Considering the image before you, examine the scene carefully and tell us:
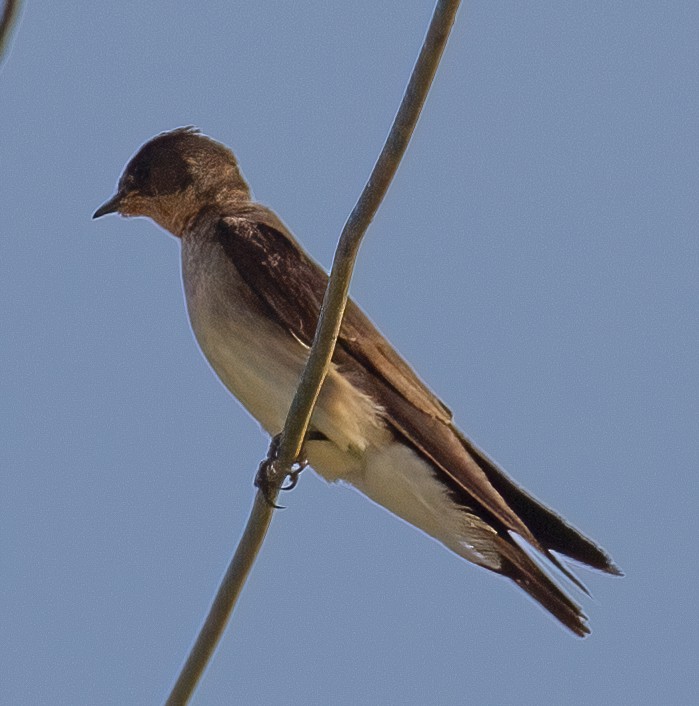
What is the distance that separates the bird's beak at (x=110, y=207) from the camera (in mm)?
6799

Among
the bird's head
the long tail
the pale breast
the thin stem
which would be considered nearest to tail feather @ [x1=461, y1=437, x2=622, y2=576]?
the long tail

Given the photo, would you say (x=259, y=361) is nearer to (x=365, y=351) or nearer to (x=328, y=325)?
(x=365, y=351)

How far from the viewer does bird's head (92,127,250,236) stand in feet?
21.5

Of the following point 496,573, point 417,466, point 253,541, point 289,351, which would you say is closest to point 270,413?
point 289,351

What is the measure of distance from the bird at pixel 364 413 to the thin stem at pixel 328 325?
1073mm

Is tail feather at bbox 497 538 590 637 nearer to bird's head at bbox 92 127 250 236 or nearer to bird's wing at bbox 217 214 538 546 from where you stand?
bird's wing at bbox 217 214 538 546

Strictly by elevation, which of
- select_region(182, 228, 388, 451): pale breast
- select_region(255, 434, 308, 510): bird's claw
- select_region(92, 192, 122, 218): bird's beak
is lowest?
select_region(255, 434, 308, 510): bird's claw

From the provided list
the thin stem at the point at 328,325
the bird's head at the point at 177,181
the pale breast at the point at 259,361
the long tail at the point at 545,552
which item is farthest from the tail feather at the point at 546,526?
the bird's head at the point at 177,181

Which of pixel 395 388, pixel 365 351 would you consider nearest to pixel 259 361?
pixel 365 351

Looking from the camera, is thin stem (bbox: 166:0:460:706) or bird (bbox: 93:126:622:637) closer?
thin stem (bbox: 166:0:460:706)

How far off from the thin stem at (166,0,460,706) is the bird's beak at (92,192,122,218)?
9.23 ft

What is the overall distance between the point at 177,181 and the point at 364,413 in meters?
1.88

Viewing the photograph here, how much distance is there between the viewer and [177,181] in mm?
6641

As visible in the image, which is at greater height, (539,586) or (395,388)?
(395,388)
